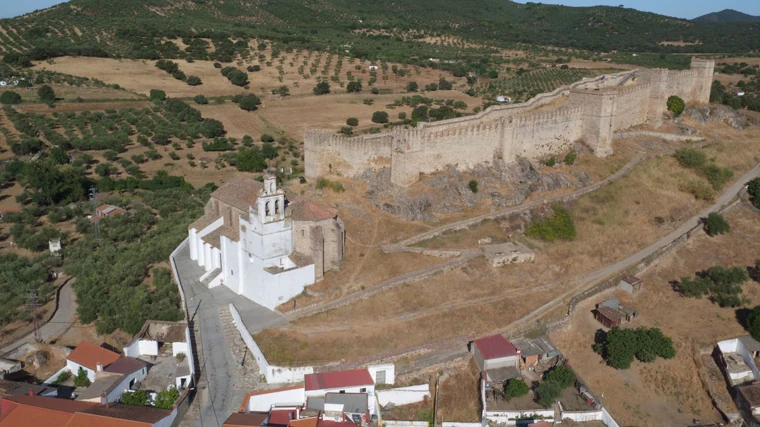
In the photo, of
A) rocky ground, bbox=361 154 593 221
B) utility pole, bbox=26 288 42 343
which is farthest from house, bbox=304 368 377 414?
utility pole, bbox=26 288 42 343

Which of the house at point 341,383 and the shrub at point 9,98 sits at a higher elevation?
the shrub at point 9,98

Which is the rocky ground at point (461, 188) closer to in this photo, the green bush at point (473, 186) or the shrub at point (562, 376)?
the green bush at point (473, 186)

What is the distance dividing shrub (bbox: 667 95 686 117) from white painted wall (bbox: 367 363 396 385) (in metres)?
25.3

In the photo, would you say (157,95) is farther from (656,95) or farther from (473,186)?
(656,95)

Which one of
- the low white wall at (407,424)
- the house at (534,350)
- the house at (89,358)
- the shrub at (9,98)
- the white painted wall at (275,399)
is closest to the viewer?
the white painted wall at (275,399)

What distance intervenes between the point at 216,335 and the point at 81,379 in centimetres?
402

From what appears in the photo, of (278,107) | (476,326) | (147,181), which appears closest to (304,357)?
(476,326)

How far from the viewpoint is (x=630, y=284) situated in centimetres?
2405

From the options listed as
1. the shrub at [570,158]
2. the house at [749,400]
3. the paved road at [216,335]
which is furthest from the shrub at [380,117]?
the house at [749,400]

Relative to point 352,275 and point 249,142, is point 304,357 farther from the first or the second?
point 249,142

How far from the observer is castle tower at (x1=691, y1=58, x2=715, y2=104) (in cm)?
3756

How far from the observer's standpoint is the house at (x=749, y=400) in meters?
18.8

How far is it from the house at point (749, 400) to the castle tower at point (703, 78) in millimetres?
22942

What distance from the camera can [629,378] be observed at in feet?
66.9
